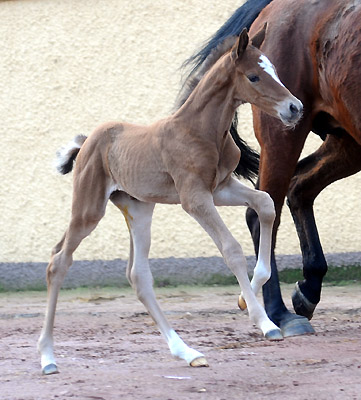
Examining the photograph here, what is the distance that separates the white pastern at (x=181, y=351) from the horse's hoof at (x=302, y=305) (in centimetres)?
179

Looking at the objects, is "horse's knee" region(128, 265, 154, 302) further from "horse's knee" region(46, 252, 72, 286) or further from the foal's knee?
the foal's knee

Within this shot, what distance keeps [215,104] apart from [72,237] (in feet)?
3.08

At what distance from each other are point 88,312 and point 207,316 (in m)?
1.00

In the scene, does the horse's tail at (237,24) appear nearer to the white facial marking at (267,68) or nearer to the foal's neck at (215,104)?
the foal's neck at (215,104)

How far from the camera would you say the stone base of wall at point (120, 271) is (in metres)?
8.16

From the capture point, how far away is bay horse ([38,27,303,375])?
3861 mm

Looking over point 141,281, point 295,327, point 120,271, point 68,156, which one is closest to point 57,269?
point 141,281

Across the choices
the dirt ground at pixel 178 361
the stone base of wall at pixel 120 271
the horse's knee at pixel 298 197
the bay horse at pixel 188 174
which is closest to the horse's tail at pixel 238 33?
the horse's knee at pixel 298 197

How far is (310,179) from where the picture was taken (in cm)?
608

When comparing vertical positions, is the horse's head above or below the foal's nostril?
above

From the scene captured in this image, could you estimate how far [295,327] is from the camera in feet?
17.2

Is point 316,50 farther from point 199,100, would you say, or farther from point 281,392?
point 281,392

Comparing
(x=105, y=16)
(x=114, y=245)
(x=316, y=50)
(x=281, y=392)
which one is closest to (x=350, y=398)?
(x=281, y=392)

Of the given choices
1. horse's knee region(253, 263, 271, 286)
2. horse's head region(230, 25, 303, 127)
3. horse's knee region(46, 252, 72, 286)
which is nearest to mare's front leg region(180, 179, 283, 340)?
horse's knee region(253, 263, 271, 286)
